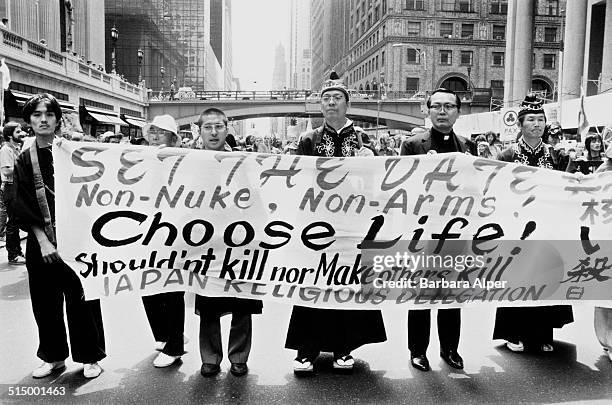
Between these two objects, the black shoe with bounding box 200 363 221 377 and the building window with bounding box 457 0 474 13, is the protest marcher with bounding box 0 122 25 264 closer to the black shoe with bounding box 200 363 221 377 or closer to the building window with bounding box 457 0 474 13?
the black shoe with bounding box 200 363 221 377

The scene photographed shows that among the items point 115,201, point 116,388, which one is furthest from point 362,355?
point 115,201

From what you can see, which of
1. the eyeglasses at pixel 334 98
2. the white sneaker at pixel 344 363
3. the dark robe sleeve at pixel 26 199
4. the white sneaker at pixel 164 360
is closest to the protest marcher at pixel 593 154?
the eyeglasses at pixel 334 98

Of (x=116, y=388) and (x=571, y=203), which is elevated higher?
(x=571, y=203)

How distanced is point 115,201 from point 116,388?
4.16ft

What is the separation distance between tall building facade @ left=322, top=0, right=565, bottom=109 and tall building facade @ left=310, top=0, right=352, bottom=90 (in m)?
20.1

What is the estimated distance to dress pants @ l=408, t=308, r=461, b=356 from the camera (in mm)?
4453

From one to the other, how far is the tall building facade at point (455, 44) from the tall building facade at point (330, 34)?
20.1 meters

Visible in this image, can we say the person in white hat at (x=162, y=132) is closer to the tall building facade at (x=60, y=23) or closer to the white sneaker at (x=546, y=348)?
the white sneaker at (x=546, y=348)

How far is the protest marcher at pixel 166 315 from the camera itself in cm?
448

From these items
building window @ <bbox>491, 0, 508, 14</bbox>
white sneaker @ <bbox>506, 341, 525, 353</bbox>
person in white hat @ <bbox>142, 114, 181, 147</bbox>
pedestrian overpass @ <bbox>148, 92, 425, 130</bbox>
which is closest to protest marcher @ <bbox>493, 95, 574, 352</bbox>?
white sneaker @ <bbox>506, 341, 525, 353</bbox>

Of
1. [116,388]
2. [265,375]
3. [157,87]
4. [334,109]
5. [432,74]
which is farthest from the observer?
[157,87]

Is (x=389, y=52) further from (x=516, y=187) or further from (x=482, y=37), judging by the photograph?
(x=516, y=187)

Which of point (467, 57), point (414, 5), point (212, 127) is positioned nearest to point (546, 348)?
point (212, 127)

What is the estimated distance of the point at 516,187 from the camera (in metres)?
4.37
